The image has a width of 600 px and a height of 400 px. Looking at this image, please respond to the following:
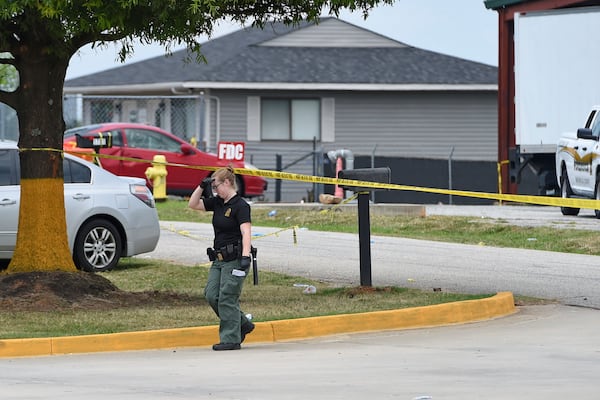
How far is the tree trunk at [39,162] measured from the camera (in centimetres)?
1359

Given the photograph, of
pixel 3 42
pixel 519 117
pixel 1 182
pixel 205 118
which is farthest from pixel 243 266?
pixel 205 118

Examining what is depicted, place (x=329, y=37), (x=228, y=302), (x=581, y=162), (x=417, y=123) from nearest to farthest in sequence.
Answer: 1. (x=228, y=302)
2. (x=581, y=162)
3. (x=417, y=123)
4. (x=329, y=37)

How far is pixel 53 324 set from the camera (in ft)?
39.1

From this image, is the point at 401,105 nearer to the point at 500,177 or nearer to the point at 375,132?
the point at 375,132

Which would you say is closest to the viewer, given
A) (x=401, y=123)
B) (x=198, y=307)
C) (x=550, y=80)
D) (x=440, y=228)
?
(x=198, y=307)

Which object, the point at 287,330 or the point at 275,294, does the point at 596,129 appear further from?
the point at 287,330

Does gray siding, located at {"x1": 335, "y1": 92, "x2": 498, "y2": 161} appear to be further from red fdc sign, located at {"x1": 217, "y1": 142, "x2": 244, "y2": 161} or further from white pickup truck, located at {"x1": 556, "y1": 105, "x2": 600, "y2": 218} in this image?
white pickup truck, located at {"x1": 556, "y1": 105, "x2": 600, "y2": 218}

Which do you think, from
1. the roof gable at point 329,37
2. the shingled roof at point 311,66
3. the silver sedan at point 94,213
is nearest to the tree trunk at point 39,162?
the silver sedan at point 94,213

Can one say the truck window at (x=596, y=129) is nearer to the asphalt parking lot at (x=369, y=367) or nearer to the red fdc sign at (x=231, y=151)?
the red fdc sign at (x=231, y=151)

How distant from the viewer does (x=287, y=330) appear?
38.1 ft

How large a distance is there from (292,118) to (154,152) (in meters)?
10.00

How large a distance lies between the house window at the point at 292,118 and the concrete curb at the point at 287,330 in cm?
2667

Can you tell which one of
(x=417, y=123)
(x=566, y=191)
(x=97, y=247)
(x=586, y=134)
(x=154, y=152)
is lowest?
(x=97, y=247)

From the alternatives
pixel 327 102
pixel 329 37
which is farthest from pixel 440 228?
pixel 329 37
